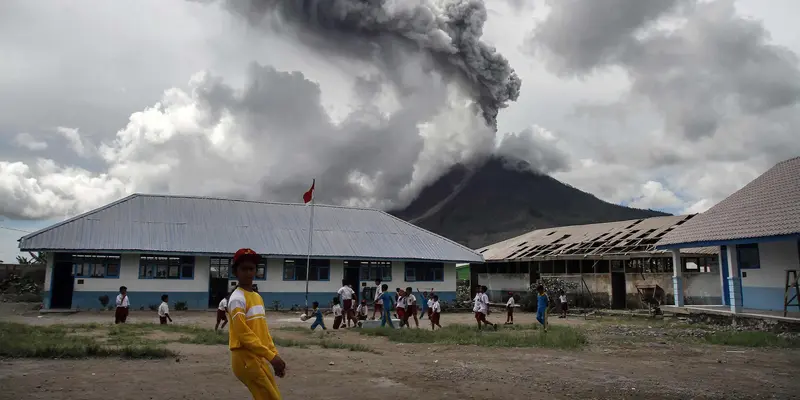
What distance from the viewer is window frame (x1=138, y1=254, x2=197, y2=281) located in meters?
24.5

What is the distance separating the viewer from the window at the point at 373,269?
28.6 metres

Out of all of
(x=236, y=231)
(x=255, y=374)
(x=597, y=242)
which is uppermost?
(x=236, y=231)

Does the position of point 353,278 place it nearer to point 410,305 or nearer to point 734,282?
point 410,305

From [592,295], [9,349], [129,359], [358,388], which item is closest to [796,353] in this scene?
[358,388]

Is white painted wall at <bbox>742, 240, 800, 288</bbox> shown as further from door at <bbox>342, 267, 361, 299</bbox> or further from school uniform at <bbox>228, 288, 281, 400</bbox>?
school uniform at <bbox>228, 288, 281, 400</bbox>

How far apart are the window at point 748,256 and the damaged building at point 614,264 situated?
477 centimetres

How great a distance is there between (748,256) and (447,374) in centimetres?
1442

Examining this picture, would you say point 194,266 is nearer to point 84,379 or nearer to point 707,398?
point 84,379

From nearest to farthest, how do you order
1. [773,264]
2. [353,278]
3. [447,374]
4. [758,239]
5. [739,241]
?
[447,374], [758,239], [739,241], [773,264], [353,278]

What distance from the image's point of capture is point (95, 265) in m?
23.9

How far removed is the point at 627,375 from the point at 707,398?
1.59 metres

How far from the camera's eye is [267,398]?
4090 mm

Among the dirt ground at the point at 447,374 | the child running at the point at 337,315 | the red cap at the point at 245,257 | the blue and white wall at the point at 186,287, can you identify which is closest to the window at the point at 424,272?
the blue and white wall at the point at 186,287

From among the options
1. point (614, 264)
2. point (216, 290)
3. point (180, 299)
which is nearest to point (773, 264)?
point (614, 264)
